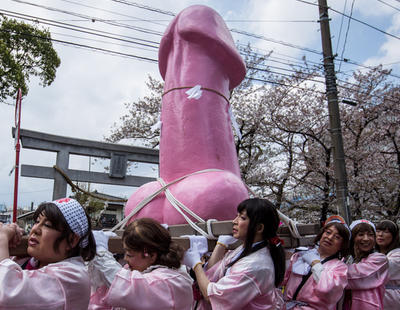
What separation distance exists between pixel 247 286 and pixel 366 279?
4.55 ft

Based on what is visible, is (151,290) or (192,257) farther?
(192,257)

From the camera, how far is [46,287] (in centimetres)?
A: 141

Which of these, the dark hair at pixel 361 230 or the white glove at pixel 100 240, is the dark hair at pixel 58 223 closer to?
the white glove at pixel 100 240

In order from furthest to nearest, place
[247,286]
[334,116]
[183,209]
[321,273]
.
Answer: [334,116] < [183,209] < [321,273] < [247,286]

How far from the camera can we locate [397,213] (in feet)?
31.2

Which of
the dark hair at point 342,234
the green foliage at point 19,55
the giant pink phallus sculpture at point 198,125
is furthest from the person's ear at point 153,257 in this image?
the green foliage at point 19,55

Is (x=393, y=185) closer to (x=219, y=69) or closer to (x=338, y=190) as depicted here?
(x=338, y=190)

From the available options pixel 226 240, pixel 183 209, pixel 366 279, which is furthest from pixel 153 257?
pixel 366 279

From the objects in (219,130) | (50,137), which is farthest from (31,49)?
(219,130)

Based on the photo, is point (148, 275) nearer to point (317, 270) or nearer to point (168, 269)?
point (168, 269)

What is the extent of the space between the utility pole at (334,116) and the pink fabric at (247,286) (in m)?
4.59

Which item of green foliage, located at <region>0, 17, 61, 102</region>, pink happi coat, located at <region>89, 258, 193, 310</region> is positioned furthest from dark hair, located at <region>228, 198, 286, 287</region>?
green foliage, located at <region>0, 17, 61, 102</region>

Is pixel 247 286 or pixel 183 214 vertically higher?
pixel 183 214

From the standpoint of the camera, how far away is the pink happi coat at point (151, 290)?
1550 mm
